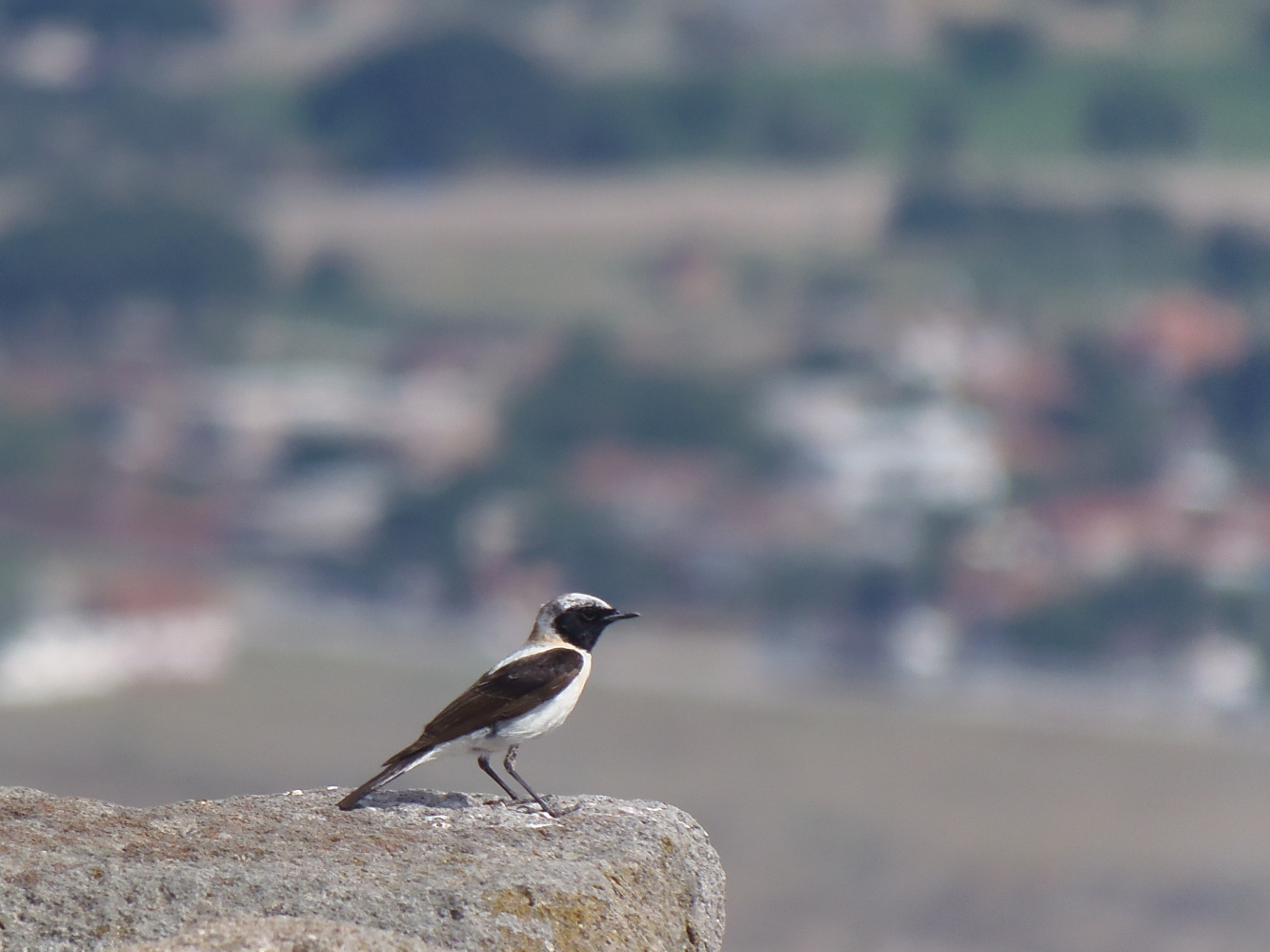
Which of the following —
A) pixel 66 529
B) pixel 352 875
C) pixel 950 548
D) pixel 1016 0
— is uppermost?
pixel 1016 0

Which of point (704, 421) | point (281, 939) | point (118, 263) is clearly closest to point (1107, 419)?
point (704, 421)

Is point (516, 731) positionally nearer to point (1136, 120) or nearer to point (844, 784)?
point (844, 784)

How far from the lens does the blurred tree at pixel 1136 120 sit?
3509 inches

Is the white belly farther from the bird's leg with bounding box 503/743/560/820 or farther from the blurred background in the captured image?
the blurred background

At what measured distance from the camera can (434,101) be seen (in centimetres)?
8844

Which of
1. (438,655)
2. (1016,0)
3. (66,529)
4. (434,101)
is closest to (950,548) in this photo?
(438,655)

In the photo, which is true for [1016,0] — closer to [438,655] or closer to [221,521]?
[221,521]

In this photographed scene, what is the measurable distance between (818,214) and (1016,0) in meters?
20.5

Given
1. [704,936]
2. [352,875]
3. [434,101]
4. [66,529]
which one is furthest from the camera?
[434,101]

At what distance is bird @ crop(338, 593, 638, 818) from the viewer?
15.6 ft

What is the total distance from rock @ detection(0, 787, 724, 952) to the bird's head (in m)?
0.53

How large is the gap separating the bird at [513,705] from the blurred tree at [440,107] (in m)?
82.0

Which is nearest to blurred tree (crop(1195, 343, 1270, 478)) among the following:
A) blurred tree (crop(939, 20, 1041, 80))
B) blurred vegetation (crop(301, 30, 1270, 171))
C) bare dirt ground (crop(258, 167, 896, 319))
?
bare dirt ground (crop(258, 167, 896, 319))

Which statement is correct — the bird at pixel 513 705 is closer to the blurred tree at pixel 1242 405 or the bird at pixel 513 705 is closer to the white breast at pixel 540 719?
the white breast at pixel 540 719
